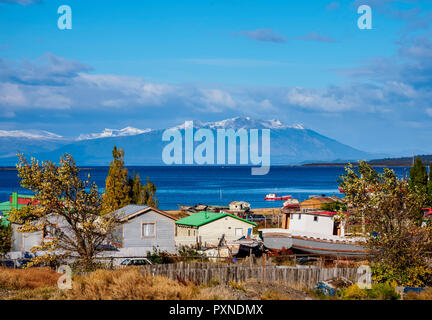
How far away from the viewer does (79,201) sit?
2612cm

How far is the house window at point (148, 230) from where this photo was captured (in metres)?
42.7

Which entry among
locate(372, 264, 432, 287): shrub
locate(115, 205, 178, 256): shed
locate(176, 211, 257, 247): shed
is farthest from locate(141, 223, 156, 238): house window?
locate(372, 264, 432, 287): shrub

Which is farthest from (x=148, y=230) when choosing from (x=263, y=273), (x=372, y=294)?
(x=372, y=294)

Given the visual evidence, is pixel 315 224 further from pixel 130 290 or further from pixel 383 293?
pixel 130 290

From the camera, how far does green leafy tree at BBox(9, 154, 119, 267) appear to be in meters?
25.6

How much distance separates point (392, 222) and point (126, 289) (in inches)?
500

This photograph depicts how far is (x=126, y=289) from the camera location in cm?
1680

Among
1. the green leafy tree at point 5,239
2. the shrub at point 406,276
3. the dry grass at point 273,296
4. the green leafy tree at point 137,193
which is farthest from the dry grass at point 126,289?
the green leafy tree at point 137,193

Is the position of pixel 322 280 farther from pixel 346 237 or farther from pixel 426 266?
pixel 346 237

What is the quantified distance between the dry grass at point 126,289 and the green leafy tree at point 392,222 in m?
9.69

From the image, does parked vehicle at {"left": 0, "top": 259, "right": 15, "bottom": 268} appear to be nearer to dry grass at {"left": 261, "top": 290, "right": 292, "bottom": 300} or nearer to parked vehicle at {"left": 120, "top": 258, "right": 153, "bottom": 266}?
parked vehicle at {"left": 120, "top": 258, "right": 153, "bottom": 266}
